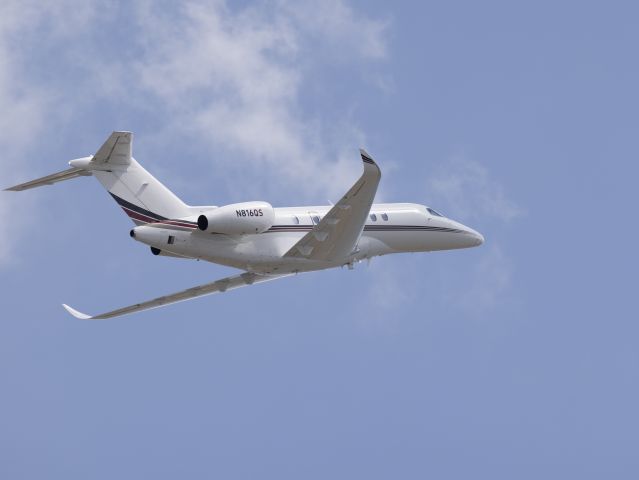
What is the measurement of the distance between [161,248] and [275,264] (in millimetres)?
3793

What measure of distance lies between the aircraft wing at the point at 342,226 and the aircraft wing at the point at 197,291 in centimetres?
388

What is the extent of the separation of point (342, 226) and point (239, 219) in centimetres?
318

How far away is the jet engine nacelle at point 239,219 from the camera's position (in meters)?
42.9

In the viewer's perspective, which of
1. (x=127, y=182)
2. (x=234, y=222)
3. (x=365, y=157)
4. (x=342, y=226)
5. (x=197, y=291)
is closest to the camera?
(x=365, y=157)

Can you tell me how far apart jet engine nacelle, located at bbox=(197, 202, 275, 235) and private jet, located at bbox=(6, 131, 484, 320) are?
3 cm

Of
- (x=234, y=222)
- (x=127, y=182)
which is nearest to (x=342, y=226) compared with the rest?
(x=234, y=222)

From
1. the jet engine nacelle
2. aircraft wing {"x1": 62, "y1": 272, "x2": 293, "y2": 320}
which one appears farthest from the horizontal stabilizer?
aircraft wing {"x1": 62, "y1": 272, "x2": 293, "y2": 320}

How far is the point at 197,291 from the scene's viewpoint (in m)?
49.2

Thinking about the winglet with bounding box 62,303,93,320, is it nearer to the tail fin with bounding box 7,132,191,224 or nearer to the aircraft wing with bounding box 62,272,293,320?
the aircraft wing with bounding box 62,272,293,320

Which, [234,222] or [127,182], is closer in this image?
[234,222]

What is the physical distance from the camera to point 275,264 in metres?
45.1

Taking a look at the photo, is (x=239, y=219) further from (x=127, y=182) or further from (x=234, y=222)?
(x=127, y=182)

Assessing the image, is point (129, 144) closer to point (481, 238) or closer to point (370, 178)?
point (370, 178)

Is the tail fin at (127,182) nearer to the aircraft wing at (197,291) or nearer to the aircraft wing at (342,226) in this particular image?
Result: the aircraft wing at (342,226)
